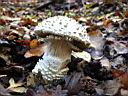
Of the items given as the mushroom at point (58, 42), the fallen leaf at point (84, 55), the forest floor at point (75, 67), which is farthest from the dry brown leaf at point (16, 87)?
the fallen leaf at point (84, 55)

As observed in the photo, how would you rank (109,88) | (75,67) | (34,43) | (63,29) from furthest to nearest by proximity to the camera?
(34,43)
(75,67)
(109,88)
(63,29)

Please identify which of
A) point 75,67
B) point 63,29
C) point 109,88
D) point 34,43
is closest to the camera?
Answer: point 63,29

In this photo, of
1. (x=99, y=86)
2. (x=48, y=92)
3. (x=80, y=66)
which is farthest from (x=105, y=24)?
(x=48, y=92)

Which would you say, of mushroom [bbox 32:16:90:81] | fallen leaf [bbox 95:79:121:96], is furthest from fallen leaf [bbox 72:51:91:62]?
fallen leaf [bbox 95:79:121:96]

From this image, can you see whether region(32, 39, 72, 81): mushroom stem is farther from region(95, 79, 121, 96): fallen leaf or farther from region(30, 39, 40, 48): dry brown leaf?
region(30, 39, 40, 48): dry brown leaf

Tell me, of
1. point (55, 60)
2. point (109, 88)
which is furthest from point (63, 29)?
point (109, 88)

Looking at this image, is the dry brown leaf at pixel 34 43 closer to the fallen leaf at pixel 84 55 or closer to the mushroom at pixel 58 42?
the fallen leaf at pixel 84 55

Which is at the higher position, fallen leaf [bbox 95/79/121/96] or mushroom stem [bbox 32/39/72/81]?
mushroom stem [bbox 32/39/72/81]

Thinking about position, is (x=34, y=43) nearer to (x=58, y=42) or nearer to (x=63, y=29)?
(x=58, y=42)
